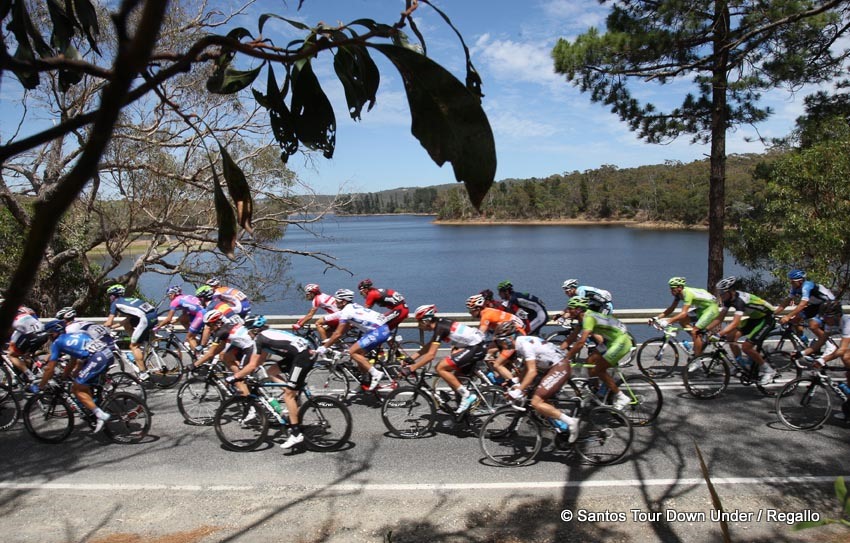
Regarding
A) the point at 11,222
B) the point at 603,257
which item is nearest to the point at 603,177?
the point at 603,257

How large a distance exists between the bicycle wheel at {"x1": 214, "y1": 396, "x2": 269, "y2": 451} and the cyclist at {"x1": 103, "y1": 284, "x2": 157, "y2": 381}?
3023 millimetres

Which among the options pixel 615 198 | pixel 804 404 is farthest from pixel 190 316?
pixel 615 198

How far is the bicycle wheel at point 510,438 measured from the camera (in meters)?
6.11

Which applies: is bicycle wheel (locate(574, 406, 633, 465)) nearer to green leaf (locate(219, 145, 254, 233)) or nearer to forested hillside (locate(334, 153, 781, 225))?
green leaf (locate(219, 145, 254, 233))

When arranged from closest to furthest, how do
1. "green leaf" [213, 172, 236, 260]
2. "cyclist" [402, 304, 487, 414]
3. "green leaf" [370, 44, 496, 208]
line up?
"green leaf" [370, 44, 496, 208] < "green leaf" [213, 172, 236, 260] < "cyclist" [402, 304, 487, 414]

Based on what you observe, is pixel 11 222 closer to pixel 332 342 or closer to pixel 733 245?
pixel 332 342

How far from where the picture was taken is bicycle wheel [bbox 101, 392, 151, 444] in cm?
692

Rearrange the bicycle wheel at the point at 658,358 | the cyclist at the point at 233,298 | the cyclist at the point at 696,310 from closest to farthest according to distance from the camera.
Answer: the cyclist at the point at 696,310, the bicycle wheel at the point at 658,358, the cyclist at the point at 233,298

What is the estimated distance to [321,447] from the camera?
6555 mm

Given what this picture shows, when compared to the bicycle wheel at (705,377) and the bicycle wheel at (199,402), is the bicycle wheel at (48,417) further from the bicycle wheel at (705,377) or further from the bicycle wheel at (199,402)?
the bicycle wheel at (705,377)

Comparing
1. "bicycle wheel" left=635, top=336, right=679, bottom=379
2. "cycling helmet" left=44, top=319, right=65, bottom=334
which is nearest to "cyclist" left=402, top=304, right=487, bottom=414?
"bicycle wheel" left=635, top=336, right=679, bottom=379

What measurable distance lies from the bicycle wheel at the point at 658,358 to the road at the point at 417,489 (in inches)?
73.6

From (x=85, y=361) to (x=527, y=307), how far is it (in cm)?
645

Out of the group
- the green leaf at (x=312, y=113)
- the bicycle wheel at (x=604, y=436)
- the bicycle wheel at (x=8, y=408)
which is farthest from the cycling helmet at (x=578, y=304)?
the bicycle wheel at (x=8, y=408)
